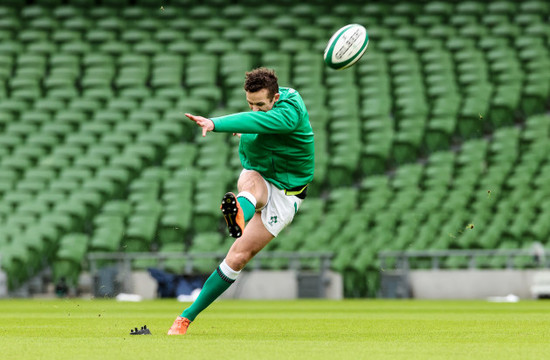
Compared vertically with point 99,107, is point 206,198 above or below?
below

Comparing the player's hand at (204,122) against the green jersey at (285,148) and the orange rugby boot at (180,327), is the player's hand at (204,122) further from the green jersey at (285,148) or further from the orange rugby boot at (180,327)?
the orange rugby boot at (180,327)

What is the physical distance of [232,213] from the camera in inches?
210

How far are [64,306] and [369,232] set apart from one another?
17.6 ft

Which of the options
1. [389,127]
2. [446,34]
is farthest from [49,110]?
[446,34]

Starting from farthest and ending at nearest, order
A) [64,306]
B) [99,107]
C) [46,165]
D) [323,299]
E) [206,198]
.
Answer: [99,107] → [46,165] → [206,198] → [323,299] → [64,306]

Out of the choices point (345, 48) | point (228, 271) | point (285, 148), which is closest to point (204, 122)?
point (285, 148)

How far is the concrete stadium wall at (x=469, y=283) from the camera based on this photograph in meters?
13.7

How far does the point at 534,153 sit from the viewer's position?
53.5 feet

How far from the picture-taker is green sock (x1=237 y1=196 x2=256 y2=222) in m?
5.62

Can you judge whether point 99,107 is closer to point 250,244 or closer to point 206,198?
point 206,198

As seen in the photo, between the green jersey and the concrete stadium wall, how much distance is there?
27.2 ft

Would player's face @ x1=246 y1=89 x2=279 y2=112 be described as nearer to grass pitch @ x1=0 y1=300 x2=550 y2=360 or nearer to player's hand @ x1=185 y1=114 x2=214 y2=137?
player's hand @ x1=185 y1=114 x2=214 y2=137

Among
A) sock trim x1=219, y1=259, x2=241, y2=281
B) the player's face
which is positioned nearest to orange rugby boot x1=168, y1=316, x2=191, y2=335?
sock trim x1=219, y1=259, x2=241, y2=281

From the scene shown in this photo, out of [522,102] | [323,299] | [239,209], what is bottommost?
[323,299]
